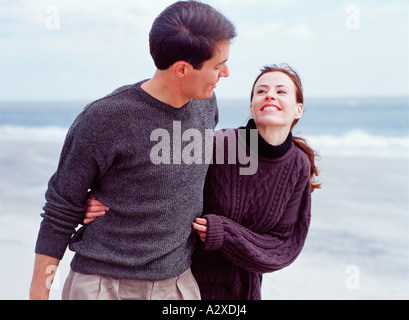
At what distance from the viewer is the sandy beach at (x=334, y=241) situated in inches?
150

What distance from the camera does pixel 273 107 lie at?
1.90 metres

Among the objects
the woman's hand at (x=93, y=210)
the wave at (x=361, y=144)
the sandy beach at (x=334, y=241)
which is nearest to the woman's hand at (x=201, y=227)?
the woman's hand at (x=93, y=210)

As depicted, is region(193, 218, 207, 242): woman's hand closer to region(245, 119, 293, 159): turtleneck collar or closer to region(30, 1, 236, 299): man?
region(30, 1, 236, 299): man

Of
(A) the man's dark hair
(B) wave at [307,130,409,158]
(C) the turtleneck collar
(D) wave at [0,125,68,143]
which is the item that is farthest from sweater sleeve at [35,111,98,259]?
(D) wave at [0,125,68,143]

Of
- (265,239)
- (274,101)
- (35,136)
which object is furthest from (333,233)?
(35,136)

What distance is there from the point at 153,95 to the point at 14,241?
3.41 m

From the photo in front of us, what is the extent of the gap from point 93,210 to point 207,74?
58cm

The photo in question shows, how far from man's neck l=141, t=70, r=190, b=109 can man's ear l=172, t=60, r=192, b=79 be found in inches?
1.4

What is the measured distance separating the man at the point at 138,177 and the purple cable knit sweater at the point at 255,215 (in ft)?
0.63

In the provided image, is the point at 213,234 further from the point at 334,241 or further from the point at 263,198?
the point at 334,241

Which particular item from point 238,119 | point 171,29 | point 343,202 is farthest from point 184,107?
point 238,119

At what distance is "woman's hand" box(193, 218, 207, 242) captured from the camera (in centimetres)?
175

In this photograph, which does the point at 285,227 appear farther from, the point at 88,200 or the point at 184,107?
the point at 88,200

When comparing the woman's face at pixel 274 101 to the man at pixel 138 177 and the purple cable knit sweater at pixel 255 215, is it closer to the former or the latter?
the purple cable knit sweater at pixel 255 215
